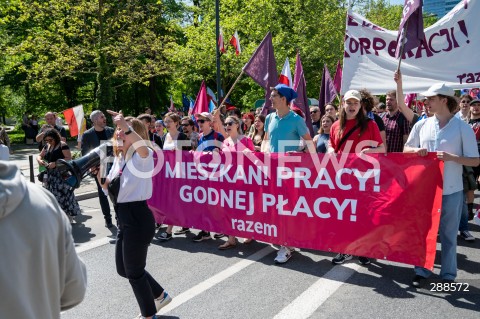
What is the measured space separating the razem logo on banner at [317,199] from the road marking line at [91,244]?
3.11 ft

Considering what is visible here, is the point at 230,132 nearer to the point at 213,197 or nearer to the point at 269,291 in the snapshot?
the point at 213,197

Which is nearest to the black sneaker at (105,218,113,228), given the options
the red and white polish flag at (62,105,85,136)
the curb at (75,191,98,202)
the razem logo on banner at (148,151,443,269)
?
the razem logo on banner at (148,151,443,269)

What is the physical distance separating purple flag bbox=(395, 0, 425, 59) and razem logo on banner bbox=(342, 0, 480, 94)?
82cm

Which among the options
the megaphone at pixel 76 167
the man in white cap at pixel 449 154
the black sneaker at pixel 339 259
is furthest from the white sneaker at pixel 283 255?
the megaphone at pixel 76 167

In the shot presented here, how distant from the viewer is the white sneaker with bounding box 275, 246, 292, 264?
499 centimetres

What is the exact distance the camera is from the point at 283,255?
16.6 feet

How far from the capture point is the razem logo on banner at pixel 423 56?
543 centimetres

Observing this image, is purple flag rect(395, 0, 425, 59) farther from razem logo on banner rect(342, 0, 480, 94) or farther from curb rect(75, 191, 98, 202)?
curb rect(75, 191, 98, 202)

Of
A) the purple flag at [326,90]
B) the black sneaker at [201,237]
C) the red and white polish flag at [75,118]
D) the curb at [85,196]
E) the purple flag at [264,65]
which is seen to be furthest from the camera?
the red and white polish flag at [75,118]

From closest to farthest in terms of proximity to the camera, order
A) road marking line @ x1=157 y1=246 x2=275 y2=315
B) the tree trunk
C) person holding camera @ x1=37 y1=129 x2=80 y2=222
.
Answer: road marking line @ x1=157 y1=246 x2=275 y2=315
person holding camera @ x1=37 y1=129 x2=80 y2=222
the tree trunk

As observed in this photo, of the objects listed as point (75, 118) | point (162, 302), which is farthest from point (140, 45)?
point (162, 302)

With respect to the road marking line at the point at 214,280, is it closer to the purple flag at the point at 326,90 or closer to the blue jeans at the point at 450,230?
the blue jeans at the point at 450,230

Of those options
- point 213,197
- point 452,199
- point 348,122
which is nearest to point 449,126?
point 452,199

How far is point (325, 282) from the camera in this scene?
14.4ft
